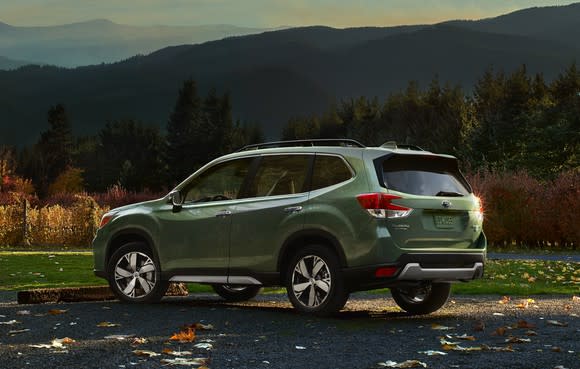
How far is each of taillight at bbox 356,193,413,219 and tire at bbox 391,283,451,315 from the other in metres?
1.88

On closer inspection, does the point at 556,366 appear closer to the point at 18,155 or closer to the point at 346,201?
the point at 346,201

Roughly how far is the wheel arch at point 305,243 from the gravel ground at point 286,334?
0.65m

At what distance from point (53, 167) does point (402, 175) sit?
94728mm

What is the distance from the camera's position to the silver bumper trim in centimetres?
1018

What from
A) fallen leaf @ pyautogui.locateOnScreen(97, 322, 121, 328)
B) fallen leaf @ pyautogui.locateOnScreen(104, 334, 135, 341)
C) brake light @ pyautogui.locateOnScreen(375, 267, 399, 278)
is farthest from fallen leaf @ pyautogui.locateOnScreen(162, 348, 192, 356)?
brake light @ pyautogui.locateOnScreen(375, 267, 399, 278)

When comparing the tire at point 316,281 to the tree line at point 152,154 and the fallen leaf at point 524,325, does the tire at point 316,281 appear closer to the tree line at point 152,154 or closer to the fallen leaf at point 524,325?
the fallen leaf at point 524,325

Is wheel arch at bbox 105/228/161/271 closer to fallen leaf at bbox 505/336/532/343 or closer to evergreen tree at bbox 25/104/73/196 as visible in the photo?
fallen leaf at bbox 505/336/532/343

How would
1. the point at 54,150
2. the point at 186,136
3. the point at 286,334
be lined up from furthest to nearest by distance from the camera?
the point at 186,136, the point at 54,150, the point at 286,334

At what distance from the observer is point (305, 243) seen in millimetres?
10867

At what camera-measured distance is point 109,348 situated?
8586 mm

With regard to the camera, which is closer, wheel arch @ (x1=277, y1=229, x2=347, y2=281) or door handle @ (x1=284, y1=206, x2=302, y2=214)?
wheel arch @ (x1=277, y1=229, x2=347, y2=281)

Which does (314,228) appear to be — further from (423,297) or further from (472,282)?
(472,282)

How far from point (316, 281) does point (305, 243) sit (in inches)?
18.3

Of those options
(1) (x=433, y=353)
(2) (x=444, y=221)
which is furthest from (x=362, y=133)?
(1) (x=433, y=353)
